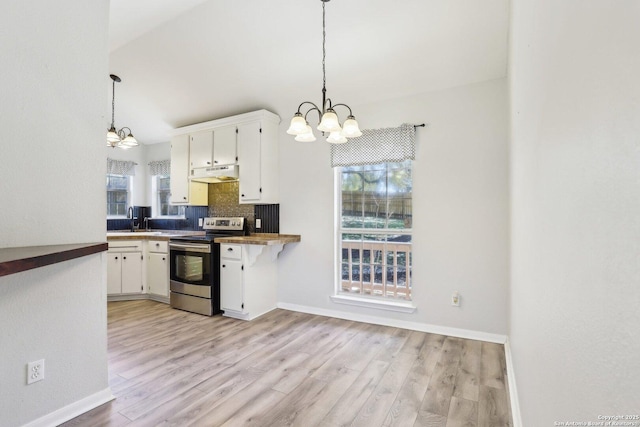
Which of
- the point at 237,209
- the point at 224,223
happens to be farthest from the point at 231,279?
the point at 237,209

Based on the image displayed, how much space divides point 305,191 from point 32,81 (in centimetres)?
269

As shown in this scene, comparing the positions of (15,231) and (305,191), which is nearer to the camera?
(15,231)

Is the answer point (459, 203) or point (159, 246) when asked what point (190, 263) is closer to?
point (159, 246)

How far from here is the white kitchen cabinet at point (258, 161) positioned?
3.99 meters

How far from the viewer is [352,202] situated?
376cm

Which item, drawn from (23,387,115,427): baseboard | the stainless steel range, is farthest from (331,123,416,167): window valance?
(23,387,115,427): baseboard

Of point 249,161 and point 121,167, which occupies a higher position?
point 121,167

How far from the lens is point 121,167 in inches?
218

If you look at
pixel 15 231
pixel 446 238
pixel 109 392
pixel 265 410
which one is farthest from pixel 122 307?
pixel 446 238

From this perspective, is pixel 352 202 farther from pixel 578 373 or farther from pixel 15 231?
pixel 578 373

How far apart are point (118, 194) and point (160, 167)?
3.03 ft

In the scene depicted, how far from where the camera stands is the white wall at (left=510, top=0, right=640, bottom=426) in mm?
395

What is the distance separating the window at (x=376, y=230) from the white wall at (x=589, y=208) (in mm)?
2503

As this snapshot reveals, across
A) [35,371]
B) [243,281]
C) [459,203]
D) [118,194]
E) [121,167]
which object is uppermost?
[121,167]
